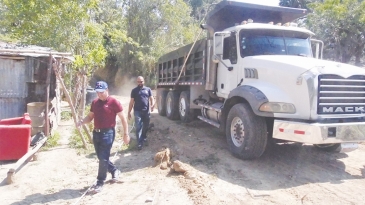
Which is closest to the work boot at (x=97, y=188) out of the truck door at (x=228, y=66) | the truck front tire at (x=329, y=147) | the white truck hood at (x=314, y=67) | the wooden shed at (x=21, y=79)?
the truck door at (x=228, y=66)

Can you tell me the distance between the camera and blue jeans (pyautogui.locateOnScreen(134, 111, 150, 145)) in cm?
739

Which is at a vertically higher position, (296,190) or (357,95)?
(357,95)

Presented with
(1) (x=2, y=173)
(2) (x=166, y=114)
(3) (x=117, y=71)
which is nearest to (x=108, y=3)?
(3) (x=117, y=71)

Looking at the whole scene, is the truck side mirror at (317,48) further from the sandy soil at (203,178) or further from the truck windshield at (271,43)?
the sandy soil at (203,178)

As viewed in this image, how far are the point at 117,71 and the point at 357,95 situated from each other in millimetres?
24321

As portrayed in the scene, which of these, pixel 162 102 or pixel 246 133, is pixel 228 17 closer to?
pixel 246 133

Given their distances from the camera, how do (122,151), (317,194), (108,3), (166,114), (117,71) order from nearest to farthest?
(317,194)
(122,151)
(166,114)
(108,3)
(117,71)

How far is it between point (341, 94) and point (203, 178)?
9.06 ft

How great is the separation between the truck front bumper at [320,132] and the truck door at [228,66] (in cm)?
185

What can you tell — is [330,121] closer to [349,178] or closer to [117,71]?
[349,178]

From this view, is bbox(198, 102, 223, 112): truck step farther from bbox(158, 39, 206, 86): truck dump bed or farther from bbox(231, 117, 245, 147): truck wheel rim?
bbox(231, 117, 245, 147): truck wheel rim

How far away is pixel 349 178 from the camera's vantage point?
538cm

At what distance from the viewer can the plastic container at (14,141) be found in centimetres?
652

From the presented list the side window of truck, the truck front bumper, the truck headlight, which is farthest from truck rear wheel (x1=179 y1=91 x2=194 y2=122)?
the truck front bumper
